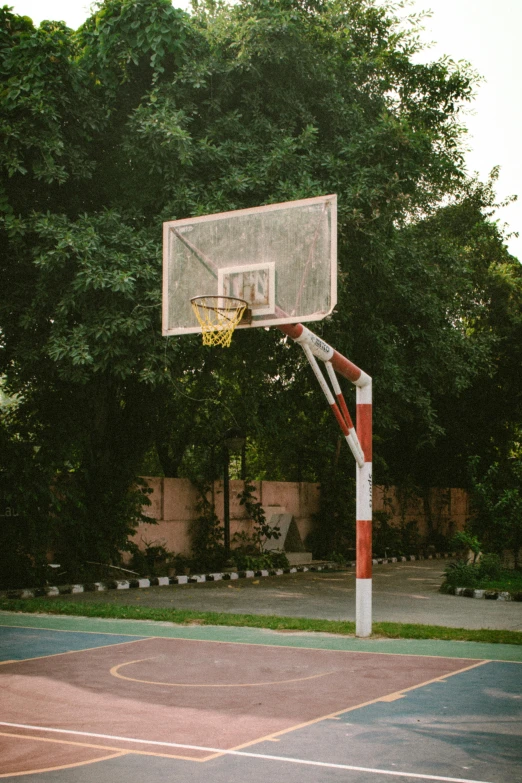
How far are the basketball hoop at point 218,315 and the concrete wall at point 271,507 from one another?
9.31 metres

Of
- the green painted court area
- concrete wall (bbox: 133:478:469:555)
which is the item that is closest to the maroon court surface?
the green painted court area

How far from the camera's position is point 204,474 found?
2100 centimetres

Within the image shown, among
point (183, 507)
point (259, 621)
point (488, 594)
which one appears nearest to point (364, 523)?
point (259, 621)

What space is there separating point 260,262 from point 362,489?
2793 millimetres

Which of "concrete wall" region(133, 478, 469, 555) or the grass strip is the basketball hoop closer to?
the grass strip

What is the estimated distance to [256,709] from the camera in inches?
267

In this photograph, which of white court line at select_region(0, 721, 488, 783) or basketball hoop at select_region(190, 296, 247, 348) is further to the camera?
basketball hoop at select_region(190, 296, 247, 348)

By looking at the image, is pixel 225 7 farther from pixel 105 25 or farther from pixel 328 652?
pixel 328 652

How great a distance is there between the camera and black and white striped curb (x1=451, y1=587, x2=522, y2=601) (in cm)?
1513

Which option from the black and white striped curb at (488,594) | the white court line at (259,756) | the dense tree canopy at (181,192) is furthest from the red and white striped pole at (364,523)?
the black and white striped curb at (488,594)

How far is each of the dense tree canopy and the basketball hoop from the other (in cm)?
291

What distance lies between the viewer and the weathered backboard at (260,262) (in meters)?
9.78

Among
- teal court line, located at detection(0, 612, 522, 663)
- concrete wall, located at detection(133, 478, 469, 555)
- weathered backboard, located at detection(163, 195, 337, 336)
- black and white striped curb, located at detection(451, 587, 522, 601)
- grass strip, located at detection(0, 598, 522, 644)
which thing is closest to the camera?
teal court line, located at detection(0, 612, 522, 663)

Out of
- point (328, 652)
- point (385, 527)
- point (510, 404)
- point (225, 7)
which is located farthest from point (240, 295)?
point (510, 404)
